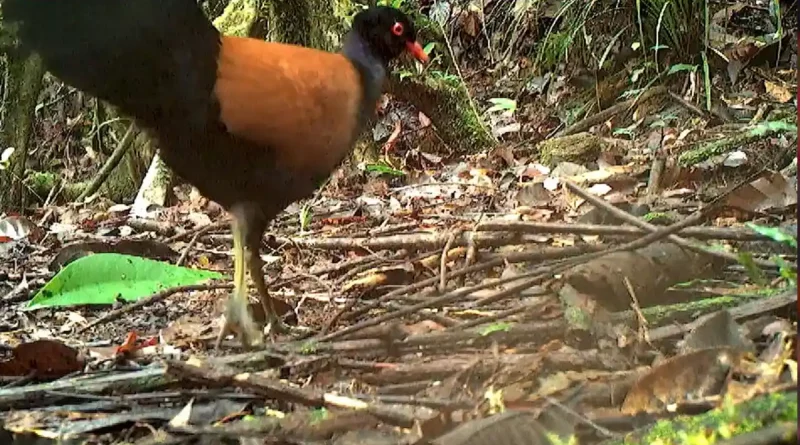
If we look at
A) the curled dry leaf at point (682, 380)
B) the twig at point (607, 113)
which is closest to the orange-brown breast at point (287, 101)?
the twig at point (607, 113)

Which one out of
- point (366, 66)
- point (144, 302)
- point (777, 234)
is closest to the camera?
point (777, 234)

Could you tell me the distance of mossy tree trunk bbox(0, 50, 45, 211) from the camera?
94 centimetres

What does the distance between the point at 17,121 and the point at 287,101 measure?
395 mm

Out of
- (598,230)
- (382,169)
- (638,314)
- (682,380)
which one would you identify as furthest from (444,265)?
(382,169)

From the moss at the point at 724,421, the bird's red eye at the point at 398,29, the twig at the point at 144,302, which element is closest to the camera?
the moss at the point at 724,421

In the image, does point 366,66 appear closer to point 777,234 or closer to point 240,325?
point 240,325

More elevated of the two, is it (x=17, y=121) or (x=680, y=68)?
(x=17, y=121)

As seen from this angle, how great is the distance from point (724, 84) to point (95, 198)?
31.7 inches

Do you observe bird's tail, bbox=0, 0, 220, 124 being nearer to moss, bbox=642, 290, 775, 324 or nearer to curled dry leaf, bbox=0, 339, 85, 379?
curled dry leaf, bbox=0, 339, 85, 379

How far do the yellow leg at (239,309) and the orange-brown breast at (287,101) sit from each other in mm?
110

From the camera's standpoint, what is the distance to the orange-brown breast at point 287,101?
30.0 inches

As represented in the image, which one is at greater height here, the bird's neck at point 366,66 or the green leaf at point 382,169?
the bird's neck at point 366,66

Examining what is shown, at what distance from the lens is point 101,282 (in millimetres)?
825

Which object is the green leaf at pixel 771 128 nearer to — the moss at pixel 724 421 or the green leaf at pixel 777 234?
the green leaf at pixel 777 234
